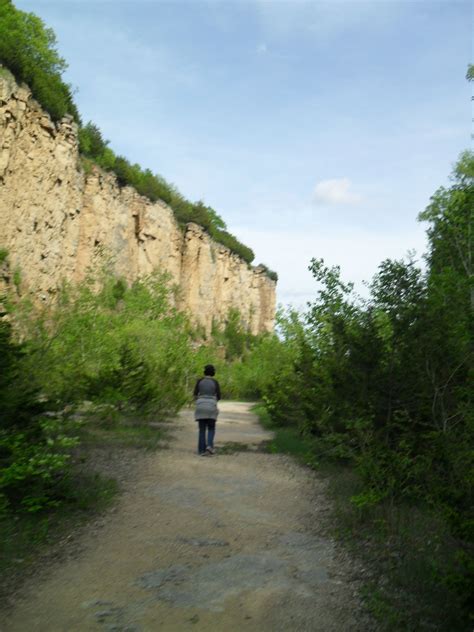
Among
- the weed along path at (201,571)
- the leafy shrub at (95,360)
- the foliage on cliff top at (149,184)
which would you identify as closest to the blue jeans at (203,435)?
the leafy shrub at (95,360)

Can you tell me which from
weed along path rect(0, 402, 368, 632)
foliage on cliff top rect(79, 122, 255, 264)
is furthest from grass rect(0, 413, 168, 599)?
foliage on cliff top rect(79, 122, 255, 264)

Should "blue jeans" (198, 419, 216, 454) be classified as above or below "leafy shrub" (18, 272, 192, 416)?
below

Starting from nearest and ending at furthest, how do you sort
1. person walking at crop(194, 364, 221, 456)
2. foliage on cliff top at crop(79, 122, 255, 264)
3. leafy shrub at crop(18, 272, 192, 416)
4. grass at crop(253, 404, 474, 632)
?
grass at crop(253, 404, 474, 632), leafy shrub at crop(18, 272, 192, 416), person walking at crop(194, 364, 221, 456), foliage on cliff top at crop(79, 122, 255, 264)

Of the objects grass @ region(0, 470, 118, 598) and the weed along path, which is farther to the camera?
grass @ region(0, 470, 118, 598)

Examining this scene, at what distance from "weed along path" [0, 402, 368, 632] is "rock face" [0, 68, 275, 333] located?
878 cm

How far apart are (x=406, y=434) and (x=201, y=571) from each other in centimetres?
337

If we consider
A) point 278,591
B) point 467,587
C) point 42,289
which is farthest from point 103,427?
point 42,289

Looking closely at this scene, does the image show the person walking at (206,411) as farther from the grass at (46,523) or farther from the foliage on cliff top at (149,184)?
the foliage on cliff top at (149,184)

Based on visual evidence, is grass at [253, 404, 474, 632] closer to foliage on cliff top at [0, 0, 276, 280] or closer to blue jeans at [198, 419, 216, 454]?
blue jeans at [198, 419, 216, 454]

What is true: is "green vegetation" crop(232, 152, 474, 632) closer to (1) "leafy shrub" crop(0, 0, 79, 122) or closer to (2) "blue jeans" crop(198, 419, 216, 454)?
(2) "blue jeans" crop(198, 419, 216, 454)

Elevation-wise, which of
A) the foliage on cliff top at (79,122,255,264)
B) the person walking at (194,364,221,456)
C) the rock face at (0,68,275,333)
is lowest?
the person walking at (194,364,221,456)

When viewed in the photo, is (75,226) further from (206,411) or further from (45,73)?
(206,411)

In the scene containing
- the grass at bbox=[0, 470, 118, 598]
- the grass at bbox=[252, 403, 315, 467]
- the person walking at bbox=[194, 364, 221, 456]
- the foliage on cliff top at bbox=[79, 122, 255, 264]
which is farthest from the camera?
the foliage on cliff top at bbox=[79, 122, 255, 264]

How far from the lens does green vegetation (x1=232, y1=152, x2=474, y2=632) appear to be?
376 centimetres
